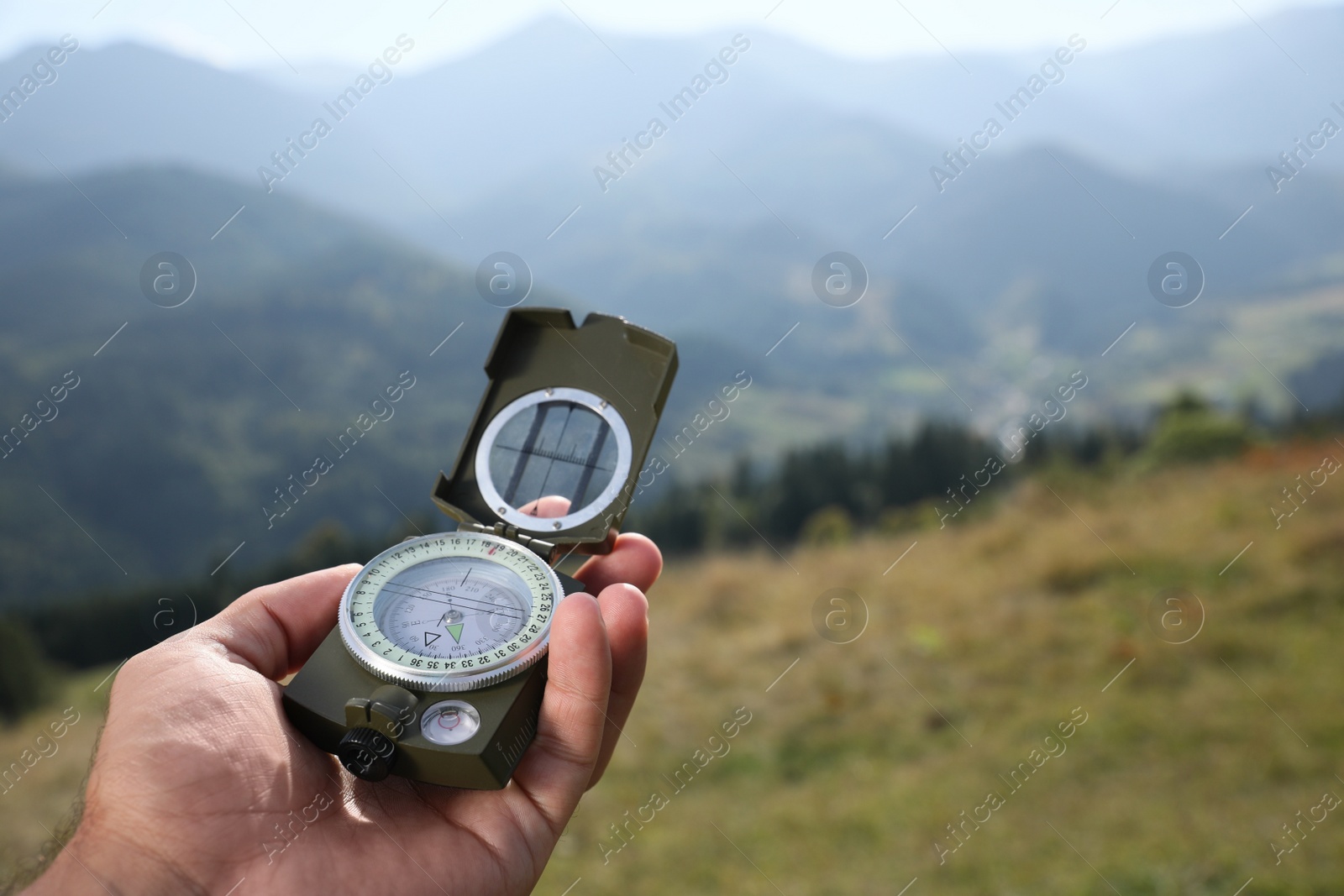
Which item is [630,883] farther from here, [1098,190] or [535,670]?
[1098,190]

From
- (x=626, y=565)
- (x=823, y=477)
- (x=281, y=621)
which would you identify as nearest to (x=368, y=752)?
(x=281, y=621)

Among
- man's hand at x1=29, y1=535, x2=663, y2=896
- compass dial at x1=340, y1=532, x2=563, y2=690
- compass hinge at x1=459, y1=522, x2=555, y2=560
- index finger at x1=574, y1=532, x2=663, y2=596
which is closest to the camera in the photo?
man's hand at x1=29, y1=535, x2=663, y2=896

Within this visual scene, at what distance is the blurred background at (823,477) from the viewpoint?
521 centimetres

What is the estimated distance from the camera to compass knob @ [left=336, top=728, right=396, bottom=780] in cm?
192

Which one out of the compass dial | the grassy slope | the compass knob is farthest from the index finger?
the grassy slope

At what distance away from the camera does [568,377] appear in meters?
2.75

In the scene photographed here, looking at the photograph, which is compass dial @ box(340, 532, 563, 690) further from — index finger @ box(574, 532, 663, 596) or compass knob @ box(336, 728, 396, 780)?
index finger @ box(574, 532, 663, 596)

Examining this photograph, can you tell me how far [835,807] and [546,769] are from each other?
3.92m

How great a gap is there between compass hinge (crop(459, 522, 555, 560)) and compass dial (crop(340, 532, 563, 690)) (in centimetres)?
6

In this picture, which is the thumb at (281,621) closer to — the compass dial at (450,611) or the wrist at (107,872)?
the compass dial at (450,611)

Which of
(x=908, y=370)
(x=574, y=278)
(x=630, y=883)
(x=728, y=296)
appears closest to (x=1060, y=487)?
(x=630, y=883)

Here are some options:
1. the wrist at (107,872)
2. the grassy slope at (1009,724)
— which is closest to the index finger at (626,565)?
the wrist at (107,872)

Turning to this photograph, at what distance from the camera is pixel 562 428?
8.84 feet

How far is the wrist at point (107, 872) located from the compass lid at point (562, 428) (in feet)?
3.86
